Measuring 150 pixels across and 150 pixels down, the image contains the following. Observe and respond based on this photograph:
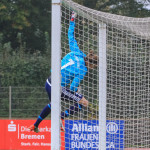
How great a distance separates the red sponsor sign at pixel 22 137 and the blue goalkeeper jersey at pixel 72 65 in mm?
5966

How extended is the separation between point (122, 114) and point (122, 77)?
615 mm

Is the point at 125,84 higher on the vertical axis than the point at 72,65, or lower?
lower

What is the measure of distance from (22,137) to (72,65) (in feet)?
21.6

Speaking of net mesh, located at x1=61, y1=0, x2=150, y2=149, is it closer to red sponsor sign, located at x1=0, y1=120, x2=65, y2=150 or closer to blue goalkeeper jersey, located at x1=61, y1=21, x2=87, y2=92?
blue goalkeeper jersey, located at x1=61, y1=21, x2=87, y2=92

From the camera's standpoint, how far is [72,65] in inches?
211

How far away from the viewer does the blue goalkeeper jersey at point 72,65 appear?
537 centimetres

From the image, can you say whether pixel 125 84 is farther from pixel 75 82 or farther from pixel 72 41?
pixel 72 41

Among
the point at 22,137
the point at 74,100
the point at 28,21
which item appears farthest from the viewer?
the point at 28,21

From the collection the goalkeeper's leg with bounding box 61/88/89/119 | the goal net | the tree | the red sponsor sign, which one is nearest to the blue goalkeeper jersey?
the goalkeeper's leg with bounding box 61/88/89/119

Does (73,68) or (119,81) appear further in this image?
(119,81)

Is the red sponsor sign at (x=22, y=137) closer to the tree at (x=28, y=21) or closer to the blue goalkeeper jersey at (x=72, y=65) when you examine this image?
the blue goalkeeper jersey at (x=72, y=65)

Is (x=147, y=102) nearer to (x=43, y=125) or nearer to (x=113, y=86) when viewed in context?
(x=113, y=86)

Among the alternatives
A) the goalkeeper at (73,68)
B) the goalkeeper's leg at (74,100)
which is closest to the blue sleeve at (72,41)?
the goalkeeper at (73,68)

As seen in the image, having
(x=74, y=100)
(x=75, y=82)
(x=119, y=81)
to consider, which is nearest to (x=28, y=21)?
(x=119, y=81)
